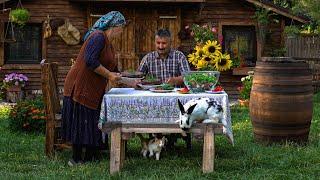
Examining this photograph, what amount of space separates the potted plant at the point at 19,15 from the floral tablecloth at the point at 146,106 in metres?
7.83

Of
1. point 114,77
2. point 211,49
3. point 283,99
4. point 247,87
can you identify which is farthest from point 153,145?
point 247,87

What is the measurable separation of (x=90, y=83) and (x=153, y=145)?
1.04 m

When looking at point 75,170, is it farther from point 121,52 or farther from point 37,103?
point 121,52

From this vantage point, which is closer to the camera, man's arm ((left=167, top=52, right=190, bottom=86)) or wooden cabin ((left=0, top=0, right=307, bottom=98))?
man's arm ((left=167, top=52, right=190, bottom=86))

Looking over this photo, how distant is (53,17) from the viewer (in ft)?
45.8

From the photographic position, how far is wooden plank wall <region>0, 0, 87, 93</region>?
1395cm

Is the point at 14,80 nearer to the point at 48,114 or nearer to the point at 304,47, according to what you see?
the point at 48,114

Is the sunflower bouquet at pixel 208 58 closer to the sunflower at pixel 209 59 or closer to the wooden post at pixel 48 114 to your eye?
the sunflower at pixel 209 59

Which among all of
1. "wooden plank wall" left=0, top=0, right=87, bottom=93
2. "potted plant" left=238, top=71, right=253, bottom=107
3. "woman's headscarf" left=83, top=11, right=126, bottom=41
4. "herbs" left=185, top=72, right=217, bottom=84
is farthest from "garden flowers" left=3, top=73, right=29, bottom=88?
"herbs" left=185, top=72, right=217, bottom=84

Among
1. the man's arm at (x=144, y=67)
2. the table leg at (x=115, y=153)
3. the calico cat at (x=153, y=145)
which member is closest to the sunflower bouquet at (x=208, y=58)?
the man's arm at (x=144, y=67)

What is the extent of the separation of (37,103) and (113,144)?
3.60m

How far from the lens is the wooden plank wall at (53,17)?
13945mm

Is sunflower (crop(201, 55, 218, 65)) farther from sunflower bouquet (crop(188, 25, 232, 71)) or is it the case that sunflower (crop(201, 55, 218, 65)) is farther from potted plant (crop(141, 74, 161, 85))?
potted plant (crop(141, 74, 161, 85))

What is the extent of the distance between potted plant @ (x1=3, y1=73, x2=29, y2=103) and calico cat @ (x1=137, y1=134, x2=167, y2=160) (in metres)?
7.92
